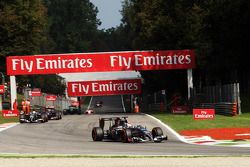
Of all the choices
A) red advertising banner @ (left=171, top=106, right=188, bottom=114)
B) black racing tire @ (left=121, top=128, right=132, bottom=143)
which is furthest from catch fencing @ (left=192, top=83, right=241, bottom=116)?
black racing tire @ (left=121, top=128, right=132, bottom=143)

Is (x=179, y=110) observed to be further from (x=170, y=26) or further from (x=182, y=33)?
(x=170, y=26)

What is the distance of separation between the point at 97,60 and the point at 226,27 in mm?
12049

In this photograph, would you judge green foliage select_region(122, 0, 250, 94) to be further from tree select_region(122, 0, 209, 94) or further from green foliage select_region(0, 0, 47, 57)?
green foliage select_region(0, 0, 47, 57)

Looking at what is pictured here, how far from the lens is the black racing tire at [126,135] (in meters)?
23.6

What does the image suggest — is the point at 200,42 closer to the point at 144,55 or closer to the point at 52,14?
the point at 144,55

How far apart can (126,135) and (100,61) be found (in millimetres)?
34168

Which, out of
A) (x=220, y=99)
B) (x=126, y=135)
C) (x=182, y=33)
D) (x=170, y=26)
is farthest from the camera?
(x=170, y=26)

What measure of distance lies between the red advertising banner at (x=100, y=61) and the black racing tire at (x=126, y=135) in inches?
1318

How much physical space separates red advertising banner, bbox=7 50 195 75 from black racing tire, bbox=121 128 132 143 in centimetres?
3348

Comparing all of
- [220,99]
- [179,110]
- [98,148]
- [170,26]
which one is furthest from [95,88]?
[98,148]

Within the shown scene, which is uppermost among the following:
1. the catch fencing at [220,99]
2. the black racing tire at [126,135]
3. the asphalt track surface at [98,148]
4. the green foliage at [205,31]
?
the green foliage at [205,31]

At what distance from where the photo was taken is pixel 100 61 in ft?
189

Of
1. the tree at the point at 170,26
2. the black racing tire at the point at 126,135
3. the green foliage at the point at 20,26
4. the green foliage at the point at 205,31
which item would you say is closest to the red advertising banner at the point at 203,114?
the black racing tire at the point at 126,135

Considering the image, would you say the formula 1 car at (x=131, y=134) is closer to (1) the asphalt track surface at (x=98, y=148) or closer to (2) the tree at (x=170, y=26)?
(1) the asphalt track surface at (x=98, y=148)
